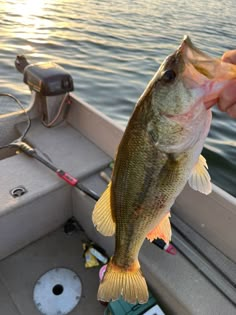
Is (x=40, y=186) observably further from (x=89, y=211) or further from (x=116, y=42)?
(x=116, y=42)

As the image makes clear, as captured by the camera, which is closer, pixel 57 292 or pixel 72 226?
pixel 57 292

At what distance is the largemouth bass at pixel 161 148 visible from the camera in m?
1.63

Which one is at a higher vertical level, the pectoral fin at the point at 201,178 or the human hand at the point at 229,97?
the human hand at the point at 229,97

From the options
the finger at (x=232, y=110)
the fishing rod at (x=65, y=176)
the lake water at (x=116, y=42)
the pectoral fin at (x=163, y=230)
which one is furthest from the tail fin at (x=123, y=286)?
the lake water at (x=116, y=42)

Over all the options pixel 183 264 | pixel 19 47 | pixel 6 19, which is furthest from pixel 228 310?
pixel 6 19

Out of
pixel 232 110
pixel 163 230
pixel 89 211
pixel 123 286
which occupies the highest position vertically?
pixel 232 110

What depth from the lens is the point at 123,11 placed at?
14.6 m

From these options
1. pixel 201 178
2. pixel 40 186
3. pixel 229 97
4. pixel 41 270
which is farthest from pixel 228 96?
pixel 41 270

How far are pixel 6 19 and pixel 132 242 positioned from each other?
13.2m

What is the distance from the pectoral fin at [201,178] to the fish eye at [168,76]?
1.52ft

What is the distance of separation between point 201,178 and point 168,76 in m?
0.58

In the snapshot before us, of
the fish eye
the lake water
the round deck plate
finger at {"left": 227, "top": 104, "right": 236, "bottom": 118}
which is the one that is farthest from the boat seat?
the lake water

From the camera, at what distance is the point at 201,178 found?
1860 millimetres

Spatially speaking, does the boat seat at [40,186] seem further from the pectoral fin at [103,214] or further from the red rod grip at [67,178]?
the pectoral fin at [103,214]
